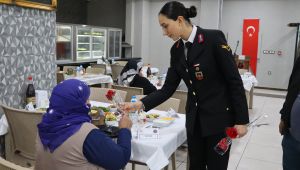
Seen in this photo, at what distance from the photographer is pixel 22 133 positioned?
93.7 inches

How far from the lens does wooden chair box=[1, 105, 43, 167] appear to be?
230 cm

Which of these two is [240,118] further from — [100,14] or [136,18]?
[100,14]

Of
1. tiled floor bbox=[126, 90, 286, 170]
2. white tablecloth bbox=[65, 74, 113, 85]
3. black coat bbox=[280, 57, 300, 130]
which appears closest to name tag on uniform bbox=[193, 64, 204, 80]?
black coat bbox=[280, 57, 300, 130]

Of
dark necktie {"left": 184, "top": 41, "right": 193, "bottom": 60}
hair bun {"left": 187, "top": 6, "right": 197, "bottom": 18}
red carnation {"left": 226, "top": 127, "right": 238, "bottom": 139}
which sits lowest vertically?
red carnation {"left": 226, "top": 127, "right": 238, "bottom": 139}

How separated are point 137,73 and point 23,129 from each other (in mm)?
2094

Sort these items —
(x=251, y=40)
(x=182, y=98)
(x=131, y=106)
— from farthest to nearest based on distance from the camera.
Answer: (x=251, y=40) < (x=182, y=98) < (x=131, y=106)

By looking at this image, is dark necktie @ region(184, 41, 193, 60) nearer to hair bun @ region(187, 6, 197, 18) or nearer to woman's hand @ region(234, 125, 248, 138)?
hair bun @ region(187, 6, 197, 18)

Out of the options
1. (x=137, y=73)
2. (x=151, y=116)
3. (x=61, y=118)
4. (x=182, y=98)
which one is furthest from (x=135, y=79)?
(x=61, y=118)

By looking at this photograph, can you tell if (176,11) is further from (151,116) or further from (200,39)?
(151,116)

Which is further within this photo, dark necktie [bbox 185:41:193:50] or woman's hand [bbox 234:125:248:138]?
dark necktie [bbox 185:41:193:50]

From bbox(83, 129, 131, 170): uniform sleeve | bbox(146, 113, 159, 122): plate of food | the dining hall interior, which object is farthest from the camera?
bbox(146, 113, 159, 122): plate of food

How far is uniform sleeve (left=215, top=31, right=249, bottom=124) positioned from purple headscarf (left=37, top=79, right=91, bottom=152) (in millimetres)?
813

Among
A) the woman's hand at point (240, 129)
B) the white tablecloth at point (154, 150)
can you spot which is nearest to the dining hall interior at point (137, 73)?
the white tablecloth at point (154, 150)

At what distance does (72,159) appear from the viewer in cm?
A: 139
